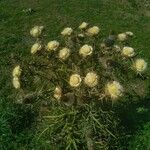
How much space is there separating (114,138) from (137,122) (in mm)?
918

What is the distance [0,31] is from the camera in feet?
35.9

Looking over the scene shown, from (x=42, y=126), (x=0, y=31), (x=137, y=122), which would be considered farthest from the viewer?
(x=0, y=31)

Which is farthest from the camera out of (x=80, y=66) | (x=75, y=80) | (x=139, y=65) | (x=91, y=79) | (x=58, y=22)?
(x=58, y=22)

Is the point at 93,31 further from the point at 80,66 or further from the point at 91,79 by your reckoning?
the point at 91,79

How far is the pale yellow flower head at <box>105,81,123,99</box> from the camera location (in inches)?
239

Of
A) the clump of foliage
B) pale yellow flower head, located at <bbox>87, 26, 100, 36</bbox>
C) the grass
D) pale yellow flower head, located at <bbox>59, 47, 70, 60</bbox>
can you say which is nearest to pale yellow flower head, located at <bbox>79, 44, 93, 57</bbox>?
the clump of foliage

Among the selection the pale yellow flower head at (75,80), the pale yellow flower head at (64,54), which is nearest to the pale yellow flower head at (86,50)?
the pale yellow flower head at (64,54)

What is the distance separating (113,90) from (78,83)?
0.42 metres

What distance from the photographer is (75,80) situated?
6.16 meters

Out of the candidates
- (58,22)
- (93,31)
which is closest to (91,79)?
(93,31)

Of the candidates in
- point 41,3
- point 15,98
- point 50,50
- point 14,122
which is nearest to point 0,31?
point 41,3

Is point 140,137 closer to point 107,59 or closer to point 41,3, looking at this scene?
point 107,59

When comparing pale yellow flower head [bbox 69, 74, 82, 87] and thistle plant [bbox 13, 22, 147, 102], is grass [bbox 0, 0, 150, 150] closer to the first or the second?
thistle plant [bbox 13, 22, 147, 102]

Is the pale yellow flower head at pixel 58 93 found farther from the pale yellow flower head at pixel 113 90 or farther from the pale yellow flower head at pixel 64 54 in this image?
the pale yellow flower head at pixel 113 90
